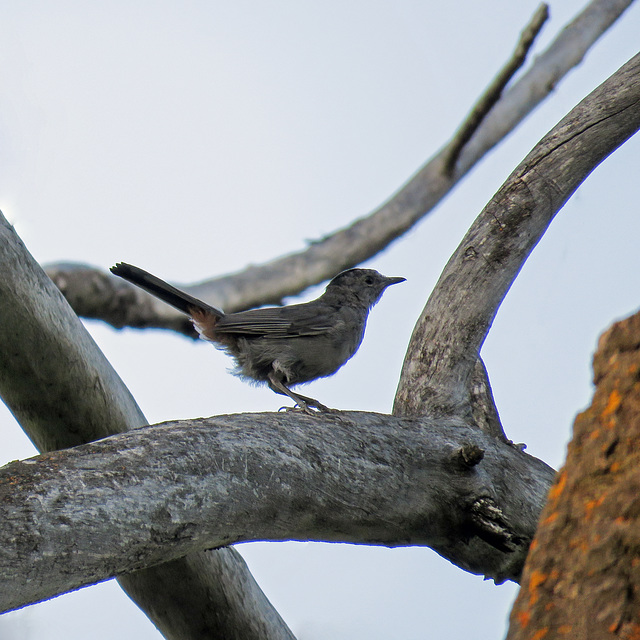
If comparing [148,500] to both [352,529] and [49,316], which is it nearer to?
[352,529]

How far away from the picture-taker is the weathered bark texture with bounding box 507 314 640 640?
1.16 m

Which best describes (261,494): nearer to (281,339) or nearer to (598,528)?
(598,528)

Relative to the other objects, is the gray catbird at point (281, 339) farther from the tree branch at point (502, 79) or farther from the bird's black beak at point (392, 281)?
the tree branch at point (502, 79)

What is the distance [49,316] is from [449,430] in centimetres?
182

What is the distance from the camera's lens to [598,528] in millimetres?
1227

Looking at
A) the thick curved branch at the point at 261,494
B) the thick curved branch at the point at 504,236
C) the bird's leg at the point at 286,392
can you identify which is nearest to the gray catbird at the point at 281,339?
the bird's leg at the point at 286,392

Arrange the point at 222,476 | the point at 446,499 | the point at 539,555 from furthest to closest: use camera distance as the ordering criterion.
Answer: the point at 446,499 → the point at 222,476 → the point at 539,555

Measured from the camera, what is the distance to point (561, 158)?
14.5 ft

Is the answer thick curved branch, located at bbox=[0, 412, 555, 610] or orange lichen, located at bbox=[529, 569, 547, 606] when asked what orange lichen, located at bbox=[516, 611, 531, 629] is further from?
thick curved branch, located at bbox=[0, 412, 555, 610]

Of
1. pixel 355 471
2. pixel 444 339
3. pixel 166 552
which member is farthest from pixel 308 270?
pixel 166 552

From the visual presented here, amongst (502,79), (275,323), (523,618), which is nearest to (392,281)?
(275,323)

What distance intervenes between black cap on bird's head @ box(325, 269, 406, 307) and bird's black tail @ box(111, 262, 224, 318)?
1109 mm

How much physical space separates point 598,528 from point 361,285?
198 inches

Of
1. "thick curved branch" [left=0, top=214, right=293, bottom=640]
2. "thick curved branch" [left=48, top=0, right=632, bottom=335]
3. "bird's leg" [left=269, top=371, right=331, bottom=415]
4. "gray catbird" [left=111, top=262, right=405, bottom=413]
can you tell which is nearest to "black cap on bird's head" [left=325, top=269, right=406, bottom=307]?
"gray catbird" [left=111, top=262, right=405, bottom=413]
